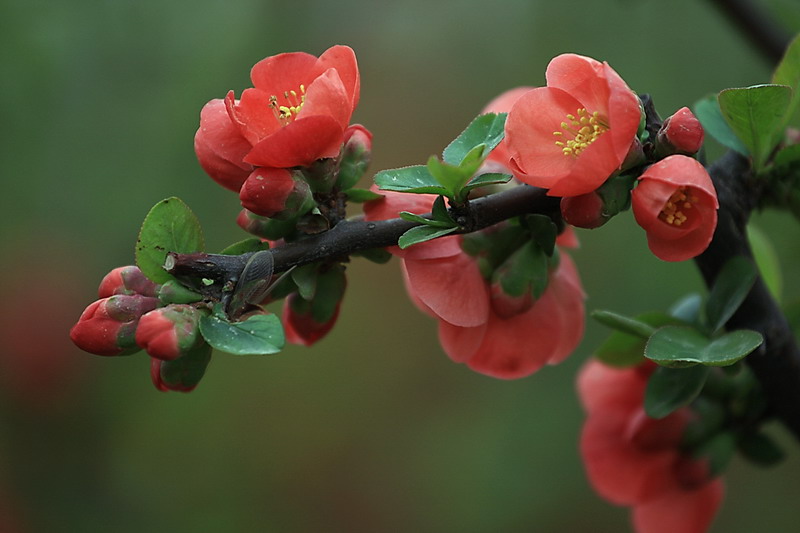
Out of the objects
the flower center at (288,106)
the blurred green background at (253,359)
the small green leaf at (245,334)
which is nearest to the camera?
the small green leaf at (245,334)

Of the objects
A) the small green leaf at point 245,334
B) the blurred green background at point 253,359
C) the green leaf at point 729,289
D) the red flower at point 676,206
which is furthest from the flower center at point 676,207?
the blurred green background at point 253,359

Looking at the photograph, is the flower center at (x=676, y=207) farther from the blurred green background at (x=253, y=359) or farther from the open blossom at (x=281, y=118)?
the blurred green background at (x=253, y=359)

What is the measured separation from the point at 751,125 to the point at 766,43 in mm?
477

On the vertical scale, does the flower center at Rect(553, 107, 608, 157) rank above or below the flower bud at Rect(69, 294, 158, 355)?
below

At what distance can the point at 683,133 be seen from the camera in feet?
1.36

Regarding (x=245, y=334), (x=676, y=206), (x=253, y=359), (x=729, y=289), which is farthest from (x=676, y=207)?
(x=253, y=359)

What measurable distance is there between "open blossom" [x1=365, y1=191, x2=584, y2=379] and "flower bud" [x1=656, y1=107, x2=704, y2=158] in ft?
0.46

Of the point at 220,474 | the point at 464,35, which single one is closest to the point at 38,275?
the point at 220,474

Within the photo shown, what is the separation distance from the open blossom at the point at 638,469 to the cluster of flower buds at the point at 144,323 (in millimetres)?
382

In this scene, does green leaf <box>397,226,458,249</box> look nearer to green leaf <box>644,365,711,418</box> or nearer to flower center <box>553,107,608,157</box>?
flower center <box>553,107,608,157</box>

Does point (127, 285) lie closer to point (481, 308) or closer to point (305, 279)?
point (305, 279)

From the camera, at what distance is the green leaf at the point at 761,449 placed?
653 mm

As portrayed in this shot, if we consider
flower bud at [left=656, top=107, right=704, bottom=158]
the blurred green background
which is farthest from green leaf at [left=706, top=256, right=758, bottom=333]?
the blurred green background

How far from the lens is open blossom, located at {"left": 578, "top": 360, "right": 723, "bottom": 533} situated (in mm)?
669
